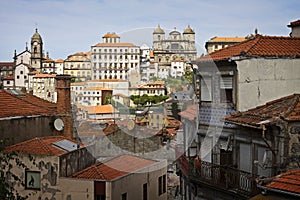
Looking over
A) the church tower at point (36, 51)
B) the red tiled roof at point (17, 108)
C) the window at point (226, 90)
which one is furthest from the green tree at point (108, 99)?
the window at point (226, 90)

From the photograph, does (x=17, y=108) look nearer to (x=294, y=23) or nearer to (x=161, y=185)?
(x=161, y=185)

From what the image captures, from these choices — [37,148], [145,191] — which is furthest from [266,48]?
[145,191]

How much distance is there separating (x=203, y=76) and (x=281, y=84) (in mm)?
2240

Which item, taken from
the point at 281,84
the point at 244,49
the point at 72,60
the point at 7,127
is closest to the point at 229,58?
the point at 244,49

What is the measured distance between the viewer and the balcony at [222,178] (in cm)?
1087

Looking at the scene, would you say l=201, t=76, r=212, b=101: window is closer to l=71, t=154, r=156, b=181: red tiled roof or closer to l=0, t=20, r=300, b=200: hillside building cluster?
l=0, t=20, r=300, b=200: hillside building cluster

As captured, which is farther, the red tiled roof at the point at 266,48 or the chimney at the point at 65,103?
the chimney at the point at 65,103

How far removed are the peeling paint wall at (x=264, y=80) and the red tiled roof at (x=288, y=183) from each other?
12.5 feet

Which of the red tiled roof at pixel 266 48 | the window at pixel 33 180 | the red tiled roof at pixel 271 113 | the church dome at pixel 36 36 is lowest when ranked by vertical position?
the window at pixel 33 180

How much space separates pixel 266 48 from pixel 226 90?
139 cm

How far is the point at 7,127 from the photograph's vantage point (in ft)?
53.5

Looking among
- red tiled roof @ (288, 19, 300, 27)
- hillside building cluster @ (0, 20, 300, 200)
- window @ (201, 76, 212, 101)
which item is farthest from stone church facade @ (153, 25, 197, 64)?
red tiled roof @ (288, 19, 300, 27)

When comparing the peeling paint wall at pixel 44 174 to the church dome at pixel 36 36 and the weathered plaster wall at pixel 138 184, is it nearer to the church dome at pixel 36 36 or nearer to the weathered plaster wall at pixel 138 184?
the weathered plaster wall at pixel 138 184

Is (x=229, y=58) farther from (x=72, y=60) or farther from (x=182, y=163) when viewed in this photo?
(x=72, y=60)
